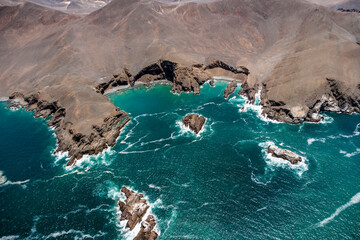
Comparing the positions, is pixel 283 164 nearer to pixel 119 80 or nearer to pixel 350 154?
pixel 350 154

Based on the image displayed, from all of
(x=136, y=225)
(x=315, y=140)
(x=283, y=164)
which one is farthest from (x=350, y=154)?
(x=136, y=225)

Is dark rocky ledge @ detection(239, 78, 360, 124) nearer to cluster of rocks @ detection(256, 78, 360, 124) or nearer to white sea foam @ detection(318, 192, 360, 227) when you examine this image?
cluster of rocks @ detection(256, 78, 360, 124)

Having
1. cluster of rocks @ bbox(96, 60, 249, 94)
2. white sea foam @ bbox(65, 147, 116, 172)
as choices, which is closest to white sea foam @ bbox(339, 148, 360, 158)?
cluster of rocks @ bbox(96, 60, 249, 94)

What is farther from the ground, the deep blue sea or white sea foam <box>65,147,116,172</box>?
white sea foam <box>65,147,116,172</box>

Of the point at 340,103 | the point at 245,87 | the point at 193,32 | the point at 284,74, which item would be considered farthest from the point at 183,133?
the point at 193,32

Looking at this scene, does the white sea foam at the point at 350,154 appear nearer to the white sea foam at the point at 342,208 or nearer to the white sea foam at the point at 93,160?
the white sea foam at the point at 342,208

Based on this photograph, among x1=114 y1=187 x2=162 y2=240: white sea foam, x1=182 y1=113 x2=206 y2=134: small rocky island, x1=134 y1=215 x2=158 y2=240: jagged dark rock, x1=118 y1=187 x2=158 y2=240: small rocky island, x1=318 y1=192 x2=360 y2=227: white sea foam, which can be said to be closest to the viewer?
x1=134 y1=215 x2=158 y2=240: jagged dark rock
